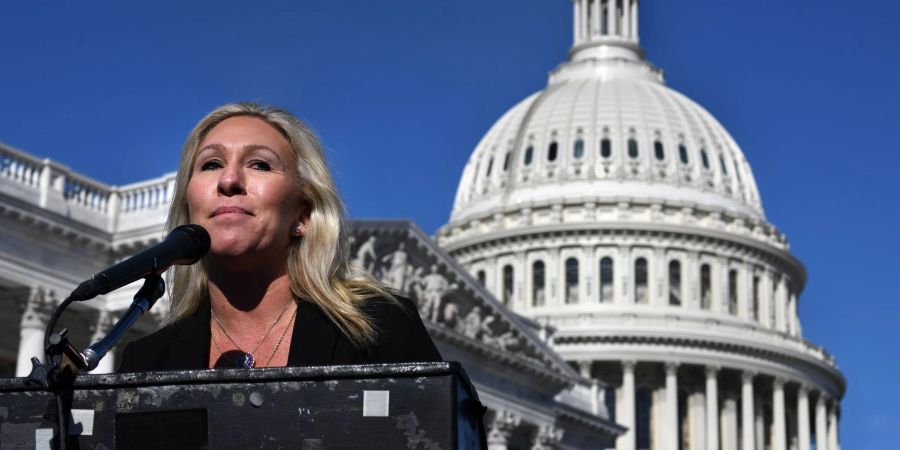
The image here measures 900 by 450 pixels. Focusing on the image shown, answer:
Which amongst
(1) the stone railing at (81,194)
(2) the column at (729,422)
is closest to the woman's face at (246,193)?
(1) the stone railing at (81,194)

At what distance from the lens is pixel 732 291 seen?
10338 centimetres

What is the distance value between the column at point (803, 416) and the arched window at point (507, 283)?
17845 mm

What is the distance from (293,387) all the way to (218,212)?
1.12m

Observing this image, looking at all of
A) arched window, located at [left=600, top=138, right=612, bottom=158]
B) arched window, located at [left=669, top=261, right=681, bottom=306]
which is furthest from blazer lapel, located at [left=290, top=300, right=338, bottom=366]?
arched window, located at [left=600, top=138, right=612, bottom=158]

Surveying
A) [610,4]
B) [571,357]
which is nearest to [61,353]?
[571,357]

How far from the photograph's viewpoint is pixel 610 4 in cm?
11856

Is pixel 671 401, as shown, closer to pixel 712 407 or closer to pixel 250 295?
pixel 712 407

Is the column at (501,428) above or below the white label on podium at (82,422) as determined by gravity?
above

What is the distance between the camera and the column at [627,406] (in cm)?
9512

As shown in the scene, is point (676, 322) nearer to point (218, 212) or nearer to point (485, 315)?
point (485, 315)

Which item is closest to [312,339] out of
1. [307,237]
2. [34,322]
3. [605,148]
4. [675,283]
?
[307,237]

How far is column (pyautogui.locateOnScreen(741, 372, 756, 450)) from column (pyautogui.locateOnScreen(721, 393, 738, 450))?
2.05 ft

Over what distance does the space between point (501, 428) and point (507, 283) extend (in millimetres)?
44838

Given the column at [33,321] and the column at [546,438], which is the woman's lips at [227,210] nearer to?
the column at [33,321]
